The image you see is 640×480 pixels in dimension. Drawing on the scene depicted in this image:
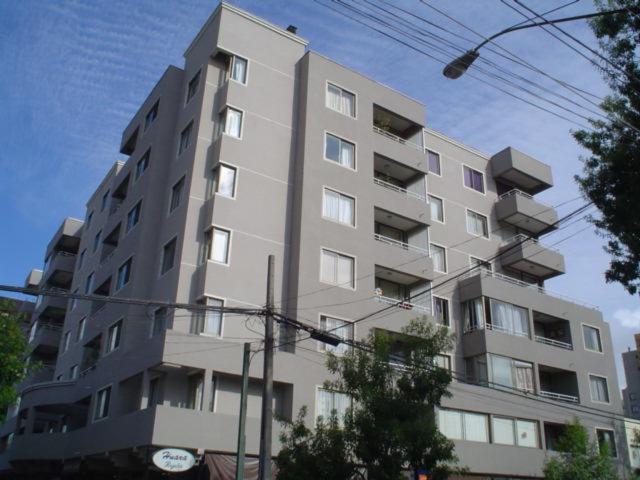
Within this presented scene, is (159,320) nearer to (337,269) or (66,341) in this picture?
(337,269)

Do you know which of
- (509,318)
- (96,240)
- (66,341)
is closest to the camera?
(509,318)

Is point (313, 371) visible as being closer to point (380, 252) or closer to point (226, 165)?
point (380, 252)

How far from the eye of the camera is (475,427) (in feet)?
102

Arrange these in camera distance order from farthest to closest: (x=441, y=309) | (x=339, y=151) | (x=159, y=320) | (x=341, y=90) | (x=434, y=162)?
(x=434, y=162) < (x=441, y=309) < (x=341, y=90) < (x=339, y=151) < (x=159, y=320)

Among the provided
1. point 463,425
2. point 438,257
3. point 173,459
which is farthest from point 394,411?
point 438,257

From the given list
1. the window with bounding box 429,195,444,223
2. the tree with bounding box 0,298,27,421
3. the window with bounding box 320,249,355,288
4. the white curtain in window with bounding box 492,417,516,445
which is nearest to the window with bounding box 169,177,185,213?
the window with bounding box 320,249,355,288

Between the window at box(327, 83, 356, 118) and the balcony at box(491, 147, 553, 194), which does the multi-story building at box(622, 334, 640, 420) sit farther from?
the window at box(327, 83, 356, 118)

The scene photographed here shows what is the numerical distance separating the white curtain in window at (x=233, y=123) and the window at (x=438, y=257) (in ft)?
43.9

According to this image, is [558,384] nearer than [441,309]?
No

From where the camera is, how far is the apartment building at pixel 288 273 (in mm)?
26000

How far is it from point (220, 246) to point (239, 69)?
9.26m

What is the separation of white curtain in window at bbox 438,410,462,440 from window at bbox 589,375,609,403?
1124 cm

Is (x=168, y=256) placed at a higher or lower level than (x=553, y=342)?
higher

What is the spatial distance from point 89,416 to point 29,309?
31584 millimetres
